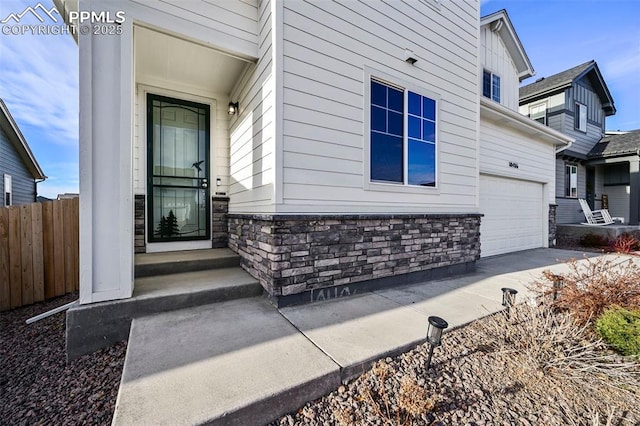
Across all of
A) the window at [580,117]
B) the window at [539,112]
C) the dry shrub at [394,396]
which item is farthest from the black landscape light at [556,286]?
the window at [580,117]

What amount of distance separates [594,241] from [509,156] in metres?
4.93

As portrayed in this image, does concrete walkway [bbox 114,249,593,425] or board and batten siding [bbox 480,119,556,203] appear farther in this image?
board and batten siding [bbox 480,119,556,203]

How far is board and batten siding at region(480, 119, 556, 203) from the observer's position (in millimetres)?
6828

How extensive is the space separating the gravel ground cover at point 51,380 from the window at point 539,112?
15271 millimetres

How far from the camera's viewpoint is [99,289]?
8.89 ft

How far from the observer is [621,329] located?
99.8 inches

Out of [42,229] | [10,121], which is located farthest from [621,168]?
[10,121]

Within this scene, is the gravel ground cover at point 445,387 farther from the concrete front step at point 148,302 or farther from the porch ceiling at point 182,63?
the porch ceiling at point 182,63

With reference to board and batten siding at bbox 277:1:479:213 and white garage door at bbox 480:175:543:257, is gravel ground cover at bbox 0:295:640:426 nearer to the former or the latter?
board and batten siding at bbox 277:1:479:213

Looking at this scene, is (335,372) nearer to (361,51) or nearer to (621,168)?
(361,51)

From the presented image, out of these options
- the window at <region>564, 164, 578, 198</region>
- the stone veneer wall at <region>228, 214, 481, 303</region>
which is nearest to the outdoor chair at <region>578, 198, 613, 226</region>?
the window at <region>564, 164, 578, 198</region>

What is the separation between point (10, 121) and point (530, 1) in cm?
1664

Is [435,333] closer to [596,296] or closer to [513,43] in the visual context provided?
[596,296]

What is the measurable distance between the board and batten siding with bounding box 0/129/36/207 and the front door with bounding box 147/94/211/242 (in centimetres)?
921
